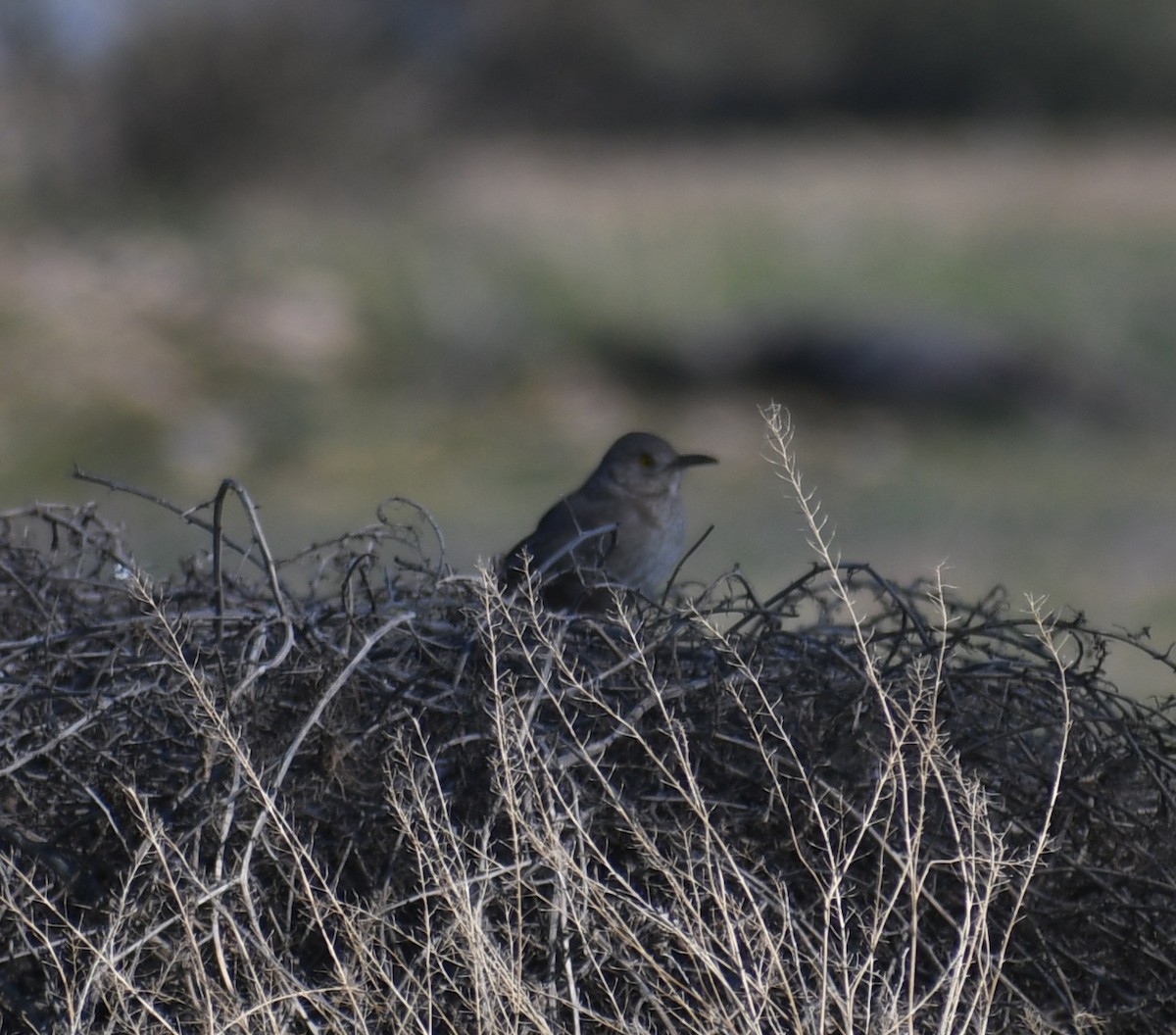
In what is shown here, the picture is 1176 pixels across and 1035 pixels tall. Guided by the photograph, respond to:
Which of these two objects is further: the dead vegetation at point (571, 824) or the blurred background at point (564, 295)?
the blurred background at point (564, 295)

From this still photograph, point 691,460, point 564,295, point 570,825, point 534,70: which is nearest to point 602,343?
point 564,295

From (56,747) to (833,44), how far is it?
30509 mm

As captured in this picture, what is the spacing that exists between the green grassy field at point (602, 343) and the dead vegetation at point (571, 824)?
7.25 metres

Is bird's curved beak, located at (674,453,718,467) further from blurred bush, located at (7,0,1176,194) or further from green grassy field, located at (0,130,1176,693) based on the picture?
blurred bush, located at (7,0,1176,194)

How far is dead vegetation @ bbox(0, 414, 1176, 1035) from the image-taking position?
2.67 metres

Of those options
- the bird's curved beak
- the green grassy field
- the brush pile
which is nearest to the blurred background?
the green grassy field

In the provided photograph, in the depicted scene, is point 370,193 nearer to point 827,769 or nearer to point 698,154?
point 698,154

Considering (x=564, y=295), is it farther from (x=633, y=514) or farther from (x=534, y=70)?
(x=633, y=514)

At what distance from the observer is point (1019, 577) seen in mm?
11219

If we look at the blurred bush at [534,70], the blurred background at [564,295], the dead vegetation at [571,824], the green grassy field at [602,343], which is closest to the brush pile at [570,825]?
the dead vegetation at [571,824]

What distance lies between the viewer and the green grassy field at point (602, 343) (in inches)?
547

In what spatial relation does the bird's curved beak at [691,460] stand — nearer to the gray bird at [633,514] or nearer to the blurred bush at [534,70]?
the gray bird at [633,514]

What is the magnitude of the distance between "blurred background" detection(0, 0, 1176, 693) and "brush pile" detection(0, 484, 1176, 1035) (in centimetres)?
592

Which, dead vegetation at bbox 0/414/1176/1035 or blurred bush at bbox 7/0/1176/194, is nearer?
dead vegetation at bbox 0/414/1176/1035
